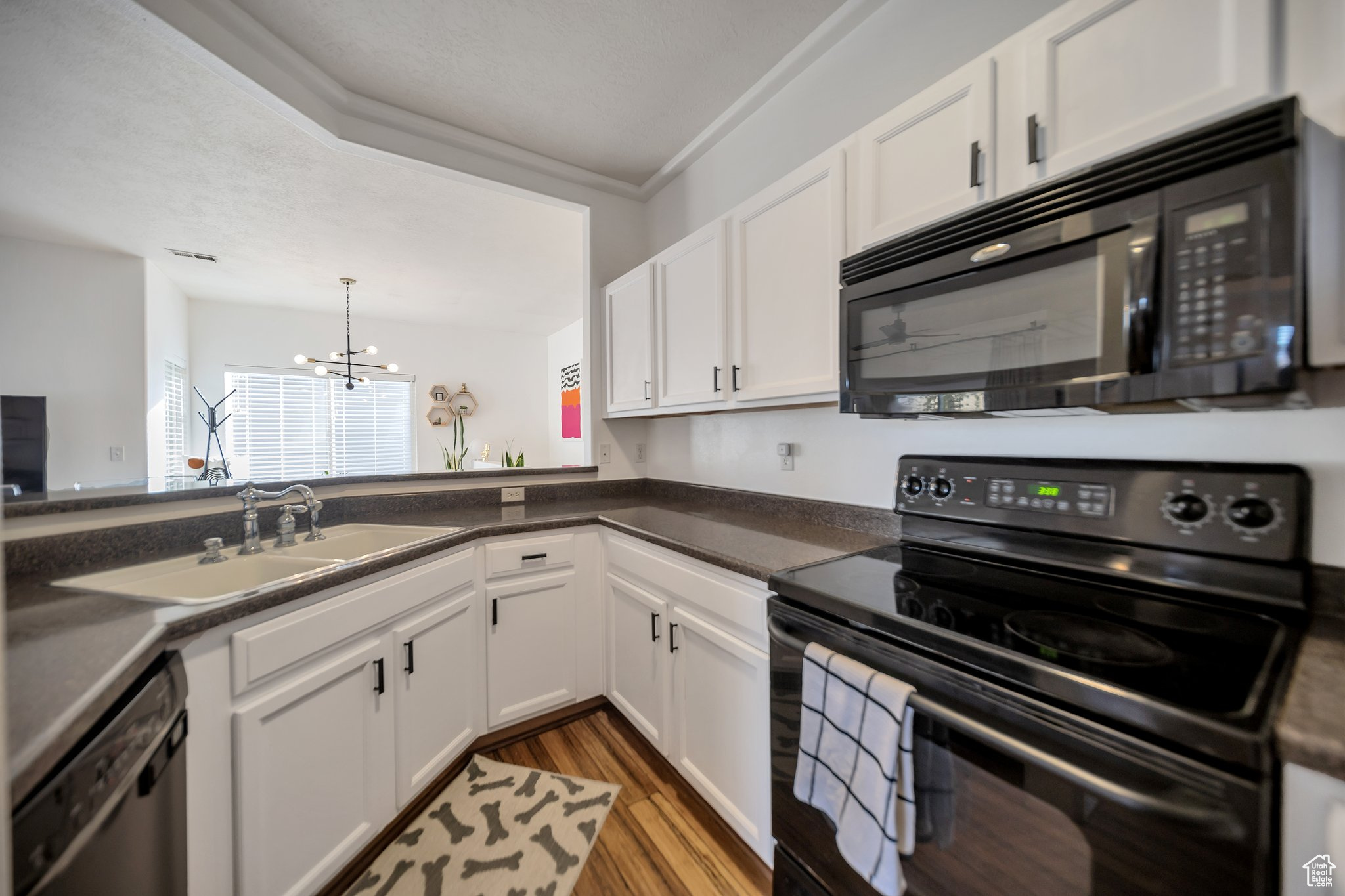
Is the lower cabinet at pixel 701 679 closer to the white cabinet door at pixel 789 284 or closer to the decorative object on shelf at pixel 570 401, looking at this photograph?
the white cabinet door at pixel 789 284

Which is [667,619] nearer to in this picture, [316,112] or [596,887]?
[596,887]

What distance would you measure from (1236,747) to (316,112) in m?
2.91

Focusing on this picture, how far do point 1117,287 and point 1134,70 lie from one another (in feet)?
1.33

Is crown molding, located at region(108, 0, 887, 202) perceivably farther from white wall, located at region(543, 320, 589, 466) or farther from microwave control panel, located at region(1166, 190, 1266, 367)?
white wall, located at region(543, 320, 589, 466)

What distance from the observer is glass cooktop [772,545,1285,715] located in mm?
699

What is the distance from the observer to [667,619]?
163cm

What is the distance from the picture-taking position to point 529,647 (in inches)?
75.3

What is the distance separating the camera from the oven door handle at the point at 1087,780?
60 centimetres

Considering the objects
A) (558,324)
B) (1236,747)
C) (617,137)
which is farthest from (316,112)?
(558,324)

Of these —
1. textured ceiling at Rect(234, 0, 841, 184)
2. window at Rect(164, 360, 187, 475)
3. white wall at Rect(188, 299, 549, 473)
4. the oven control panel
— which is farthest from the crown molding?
white wall at Rect(188, 299, 549, 473)

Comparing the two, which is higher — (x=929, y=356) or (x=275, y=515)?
(x=929, y=356)

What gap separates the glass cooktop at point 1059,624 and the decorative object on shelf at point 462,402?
19.2 ft

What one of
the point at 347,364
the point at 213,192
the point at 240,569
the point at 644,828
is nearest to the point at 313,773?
the point at 240,569

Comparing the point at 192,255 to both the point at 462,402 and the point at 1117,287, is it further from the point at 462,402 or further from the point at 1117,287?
the point at 1117,287
